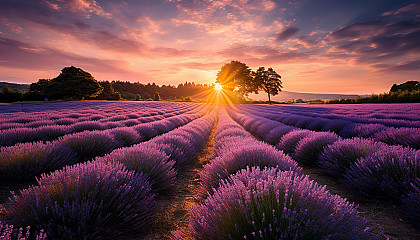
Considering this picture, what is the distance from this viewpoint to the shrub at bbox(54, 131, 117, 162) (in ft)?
12.0

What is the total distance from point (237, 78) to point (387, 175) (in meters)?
57.8

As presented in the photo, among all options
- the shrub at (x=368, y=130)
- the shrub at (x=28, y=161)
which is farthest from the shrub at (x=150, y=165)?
the shrub at (x=368, y=130)

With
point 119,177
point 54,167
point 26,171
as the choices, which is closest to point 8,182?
point 26,171

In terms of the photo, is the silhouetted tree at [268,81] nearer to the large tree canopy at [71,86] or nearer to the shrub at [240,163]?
the large tree canopy at [71,86]

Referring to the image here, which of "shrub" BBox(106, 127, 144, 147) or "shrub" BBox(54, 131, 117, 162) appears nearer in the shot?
"shrub" BBox(54, 131, 117, 162)

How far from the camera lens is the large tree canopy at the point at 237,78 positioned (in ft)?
187

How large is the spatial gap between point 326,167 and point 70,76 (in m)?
51.9

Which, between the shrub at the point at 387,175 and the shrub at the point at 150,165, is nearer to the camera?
the shrub at the point at 387,175

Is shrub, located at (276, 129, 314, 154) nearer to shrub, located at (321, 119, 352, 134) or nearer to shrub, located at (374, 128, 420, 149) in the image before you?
shrub, located at (374, 128, 420, 149)

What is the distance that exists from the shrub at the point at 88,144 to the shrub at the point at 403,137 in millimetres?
5897

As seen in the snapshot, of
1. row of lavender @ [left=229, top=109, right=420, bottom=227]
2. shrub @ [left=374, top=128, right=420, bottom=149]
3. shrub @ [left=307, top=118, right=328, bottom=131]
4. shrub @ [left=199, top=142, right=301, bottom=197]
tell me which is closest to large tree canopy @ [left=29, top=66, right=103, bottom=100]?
shrub @ [left=307, top=118, right=328, bottom=131]

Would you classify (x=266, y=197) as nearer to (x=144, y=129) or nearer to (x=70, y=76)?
(x=144, y=129)

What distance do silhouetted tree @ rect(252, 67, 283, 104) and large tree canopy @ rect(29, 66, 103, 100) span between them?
41898 mm

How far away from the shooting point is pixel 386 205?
2012mm
